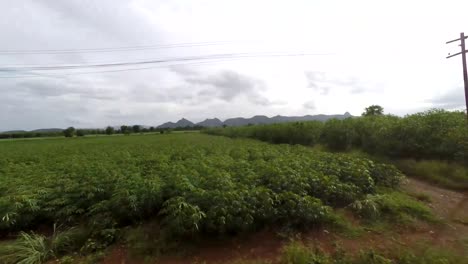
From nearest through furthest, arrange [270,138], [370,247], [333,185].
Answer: [370,247] < [333,185] < [270,138]

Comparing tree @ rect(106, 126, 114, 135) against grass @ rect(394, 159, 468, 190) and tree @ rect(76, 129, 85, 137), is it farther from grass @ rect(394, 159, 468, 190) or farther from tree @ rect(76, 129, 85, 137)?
grass @ rect(394, 159, 468, 190)

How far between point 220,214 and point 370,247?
8.75 ft

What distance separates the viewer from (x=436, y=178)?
376 inches

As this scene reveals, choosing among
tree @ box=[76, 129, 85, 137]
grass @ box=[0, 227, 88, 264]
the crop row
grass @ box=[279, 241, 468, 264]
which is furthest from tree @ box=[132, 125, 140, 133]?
grass @ box=[279, 241, 468, 264]

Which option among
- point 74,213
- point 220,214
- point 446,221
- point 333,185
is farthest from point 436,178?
point 74,213

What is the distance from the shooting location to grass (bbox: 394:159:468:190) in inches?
354

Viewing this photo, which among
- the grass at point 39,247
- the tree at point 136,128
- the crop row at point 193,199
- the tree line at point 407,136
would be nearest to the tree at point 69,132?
the tree at point 136,128

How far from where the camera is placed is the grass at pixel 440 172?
8.99m

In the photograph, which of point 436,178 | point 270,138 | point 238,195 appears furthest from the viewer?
point 270,138

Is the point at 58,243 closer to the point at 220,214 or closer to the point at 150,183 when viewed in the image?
the point at 150,183

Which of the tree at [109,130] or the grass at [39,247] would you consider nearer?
the grass at [39,247]

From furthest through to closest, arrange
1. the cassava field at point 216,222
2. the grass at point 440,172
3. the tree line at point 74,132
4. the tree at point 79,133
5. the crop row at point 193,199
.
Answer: the tree at point 79,133
the tree line at point 74,132
the grass at point 440,172
the crop row at point 193,199
the cassava field at point 216,222

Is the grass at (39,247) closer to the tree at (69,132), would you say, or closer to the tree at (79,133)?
the tree at (69,132)

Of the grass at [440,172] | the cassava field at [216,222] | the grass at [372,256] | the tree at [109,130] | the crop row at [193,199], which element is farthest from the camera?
the tree at [109,130]
